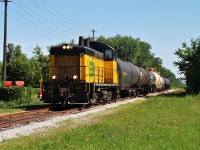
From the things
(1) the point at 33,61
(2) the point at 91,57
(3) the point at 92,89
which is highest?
(1) the point at 33,61

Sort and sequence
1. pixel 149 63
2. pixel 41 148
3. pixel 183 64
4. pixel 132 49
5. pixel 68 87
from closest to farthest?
pixel 41 148 → pixel 68 87 → pixel 183 64 → pixel 132 49 → pixel 149 63

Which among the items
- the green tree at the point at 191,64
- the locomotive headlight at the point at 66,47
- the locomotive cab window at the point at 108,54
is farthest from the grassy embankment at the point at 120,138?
the green tree at the point at 191,64

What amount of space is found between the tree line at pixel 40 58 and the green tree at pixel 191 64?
7.85 meters

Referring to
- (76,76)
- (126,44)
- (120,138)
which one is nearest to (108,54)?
(76,76)

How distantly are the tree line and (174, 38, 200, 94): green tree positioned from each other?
785 cm

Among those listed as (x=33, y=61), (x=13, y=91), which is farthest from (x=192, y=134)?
(x=33, y=61)

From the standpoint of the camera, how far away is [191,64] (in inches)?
2048

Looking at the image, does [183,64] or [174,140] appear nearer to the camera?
[174,140]

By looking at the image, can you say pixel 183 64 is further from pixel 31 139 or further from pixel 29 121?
pixel 31 139

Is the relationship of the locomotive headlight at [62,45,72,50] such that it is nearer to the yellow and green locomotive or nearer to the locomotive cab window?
the yellow and green locomotive

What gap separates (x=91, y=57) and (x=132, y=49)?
117 metres

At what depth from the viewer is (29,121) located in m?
16.5

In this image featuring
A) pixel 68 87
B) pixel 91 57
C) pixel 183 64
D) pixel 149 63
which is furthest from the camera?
pixel 149 63

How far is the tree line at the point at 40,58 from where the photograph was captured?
8981 centimetres
